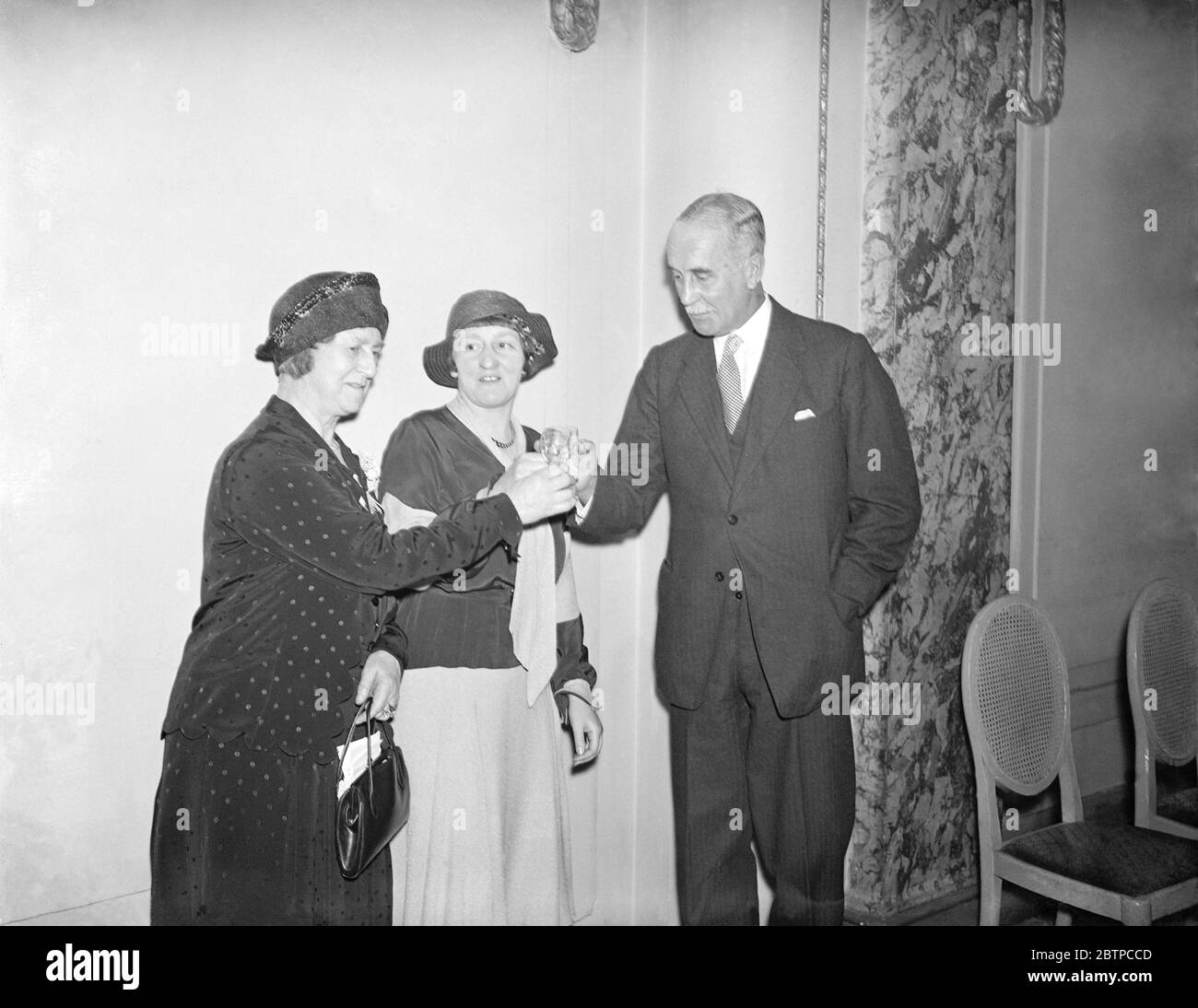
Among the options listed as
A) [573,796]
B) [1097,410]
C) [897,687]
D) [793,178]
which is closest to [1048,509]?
[1097,410]

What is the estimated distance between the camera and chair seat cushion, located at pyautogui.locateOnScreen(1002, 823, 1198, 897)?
8.82 ft

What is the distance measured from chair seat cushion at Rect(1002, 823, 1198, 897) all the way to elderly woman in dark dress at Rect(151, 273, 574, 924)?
1.76 meters

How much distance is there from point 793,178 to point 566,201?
0.64 meters

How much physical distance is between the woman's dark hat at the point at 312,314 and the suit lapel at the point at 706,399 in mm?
810

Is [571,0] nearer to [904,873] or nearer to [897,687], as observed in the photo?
[897,687]

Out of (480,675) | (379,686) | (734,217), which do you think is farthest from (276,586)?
(734,217)

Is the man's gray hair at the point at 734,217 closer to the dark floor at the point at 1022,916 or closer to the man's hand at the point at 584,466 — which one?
the man's hand at the point at 584,466

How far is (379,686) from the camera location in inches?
93.7

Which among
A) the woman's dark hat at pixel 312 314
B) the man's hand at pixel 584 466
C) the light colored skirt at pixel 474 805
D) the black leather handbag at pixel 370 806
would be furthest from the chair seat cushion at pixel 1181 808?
the woman's dark hat at pixel 312 314

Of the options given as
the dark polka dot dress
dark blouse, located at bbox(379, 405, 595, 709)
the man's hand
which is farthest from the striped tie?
the dark polka dot dress

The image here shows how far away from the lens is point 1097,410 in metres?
3.88

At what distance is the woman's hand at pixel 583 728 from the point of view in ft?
8.95

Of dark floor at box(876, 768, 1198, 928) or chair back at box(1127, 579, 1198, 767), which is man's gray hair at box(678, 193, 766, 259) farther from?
dark floor at box(876, 768, 1198, 928)

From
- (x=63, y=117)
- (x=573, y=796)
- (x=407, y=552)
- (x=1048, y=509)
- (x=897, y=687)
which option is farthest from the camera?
(x=1048, y=509)
